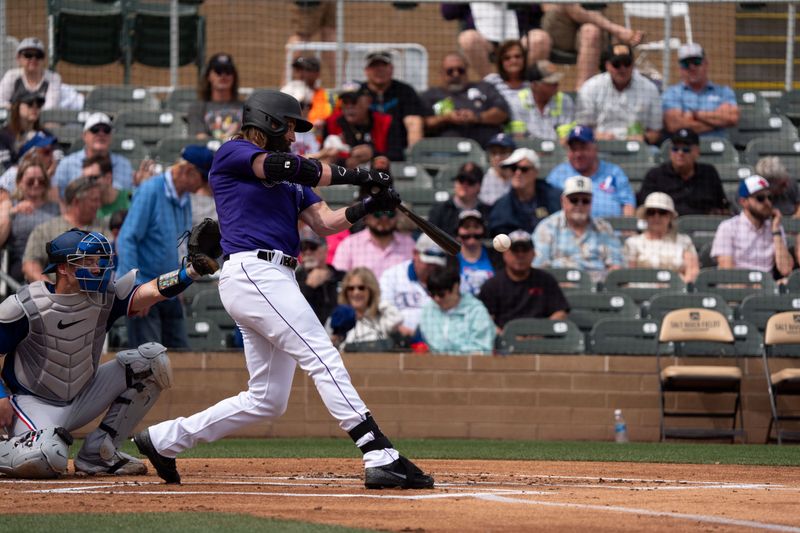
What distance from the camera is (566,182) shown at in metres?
11.7

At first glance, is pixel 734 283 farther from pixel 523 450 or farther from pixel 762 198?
pixel 523 450

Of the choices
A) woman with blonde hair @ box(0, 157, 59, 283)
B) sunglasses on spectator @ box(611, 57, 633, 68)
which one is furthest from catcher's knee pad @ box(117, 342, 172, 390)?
sunglasses on spectator @ box(611, 57, 633, 68)

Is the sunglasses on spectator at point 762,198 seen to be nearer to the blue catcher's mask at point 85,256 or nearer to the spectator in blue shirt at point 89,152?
the spectator in blue shirt at point 89,152

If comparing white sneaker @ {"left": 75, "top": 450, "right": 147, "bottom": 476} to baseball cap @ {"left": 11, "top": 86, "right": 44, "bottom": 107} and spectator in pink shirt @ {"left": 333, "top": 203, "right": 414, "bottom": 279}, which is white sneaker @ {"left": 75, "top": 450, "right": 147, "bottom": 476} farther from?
baseball cap @ {"left": 11, "top": 86, "right": 44, "bottom": 107}

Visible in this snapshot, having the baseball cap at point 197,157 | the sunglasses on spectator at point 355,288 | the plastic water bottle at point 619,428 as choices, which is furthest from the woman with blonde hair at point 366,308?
the baseball cap at point 197,157

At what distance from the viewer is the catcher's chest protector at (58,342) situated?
678 cm

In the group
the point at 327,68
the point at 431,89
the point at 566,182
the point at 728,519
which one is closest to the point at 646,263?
the point at 566,182

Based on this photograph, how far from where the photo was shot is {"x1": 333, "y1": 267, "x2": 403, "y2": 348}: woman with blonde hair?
10.9 metres

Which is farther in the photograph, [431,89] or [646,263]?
[431,89]

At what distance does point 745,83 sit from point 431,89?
481 centimetres

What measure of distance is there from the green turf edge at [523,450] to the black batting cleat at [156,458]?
2316mm

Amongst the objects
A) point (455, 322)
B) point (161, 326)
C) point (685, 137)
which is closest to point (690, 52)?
point (685, 137)

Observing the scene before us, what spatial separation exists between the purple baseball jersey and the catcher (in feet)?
1.25

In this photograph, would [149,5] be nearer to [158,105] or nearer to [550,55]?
[158,105]
